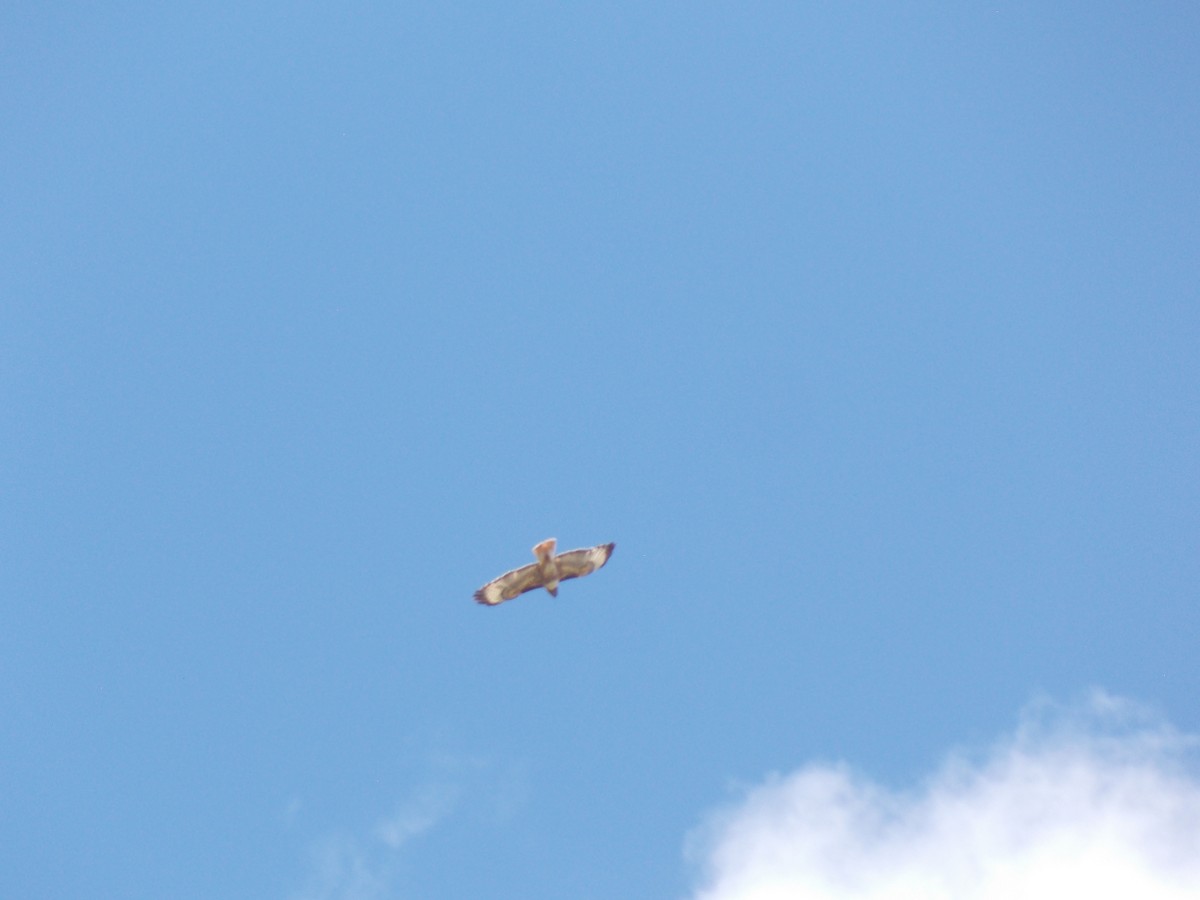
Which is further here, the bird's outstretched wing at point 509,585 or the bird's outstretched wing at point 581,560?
the bird's outstretched wing at point 581,560

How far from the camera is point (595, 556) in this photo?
88.0 ft

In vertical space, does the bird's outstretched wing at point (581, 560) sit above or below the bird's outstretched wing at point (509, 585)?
above

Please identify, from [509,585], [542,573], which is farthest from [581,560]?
[509,585]

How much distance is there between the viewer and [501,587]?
85.0 feet

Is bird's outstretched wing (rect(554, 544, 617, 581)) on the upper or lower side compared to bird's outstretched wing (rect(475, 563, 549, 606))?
upper

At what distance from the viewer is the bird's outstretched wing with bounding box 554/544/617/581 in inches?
1032

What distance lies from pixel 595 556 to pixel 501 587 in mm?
2094

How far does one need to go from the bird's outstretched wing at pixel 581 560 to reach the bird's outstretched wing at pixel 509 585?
0.53m

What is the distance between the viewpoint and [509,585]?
85.2 feet

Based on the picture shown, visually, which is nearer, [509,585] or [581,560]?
[509,585]

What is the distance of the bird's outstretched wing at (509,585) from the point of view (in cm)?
2570

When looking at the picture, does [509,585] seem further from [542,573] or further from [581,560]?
[581,560]

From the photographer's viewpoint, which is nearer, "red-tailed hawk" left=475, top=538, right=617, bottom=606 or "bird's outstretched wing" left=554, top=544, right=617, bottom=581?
"red-tailed hawk" left=475, top=538, right=617, bottom=606

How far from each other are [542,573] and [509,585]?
68cm
